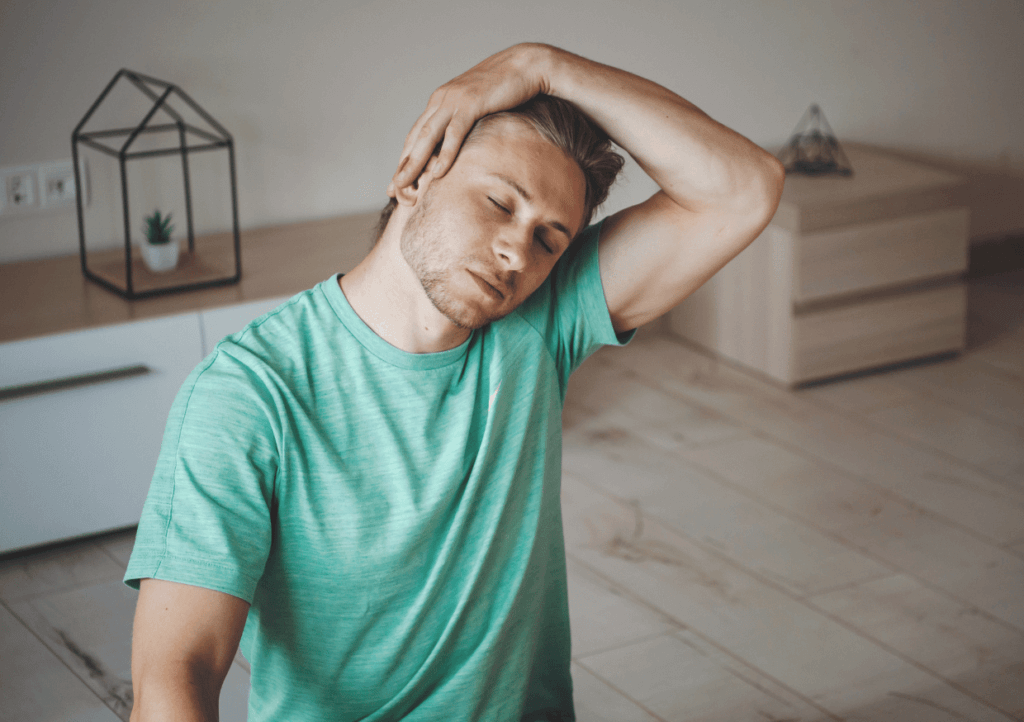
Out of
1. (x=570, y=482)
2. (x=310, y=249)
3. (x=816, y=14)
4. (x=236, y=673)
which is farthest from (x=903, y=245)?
(x=236, y=673)

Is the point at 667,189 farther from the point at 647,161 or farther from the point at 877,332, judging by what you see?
the point at 877,332

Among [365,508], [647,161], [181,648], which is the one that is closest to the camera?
[181,648]

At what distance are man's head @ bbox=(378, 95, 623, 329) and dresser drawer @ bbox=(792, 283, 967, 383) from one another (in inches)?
80.1

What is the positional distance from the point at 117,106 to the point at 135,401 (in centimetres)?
76

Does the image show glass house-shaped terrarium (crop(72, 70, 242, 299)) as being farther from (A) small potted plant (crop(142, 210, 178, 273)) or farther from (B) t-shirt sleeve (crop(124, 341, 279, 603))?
(B) t-shirt sleeve (crop(124, 341, 279, 603))

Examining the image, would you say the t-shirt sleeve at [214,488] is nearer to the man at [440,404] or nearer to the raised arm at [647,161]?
the man at [440,404]

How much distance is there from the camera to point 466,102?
110cm

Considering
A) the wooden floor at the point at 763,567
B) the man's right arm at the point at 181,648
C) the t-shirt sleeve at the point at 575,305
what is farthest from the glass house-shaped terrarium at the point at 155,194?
the man's right arm at the point at 181,648

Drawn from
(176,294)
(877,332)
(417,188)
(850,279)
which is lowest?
(877,332)

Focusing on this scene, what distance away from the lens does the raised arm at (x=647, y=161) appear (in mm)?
1110

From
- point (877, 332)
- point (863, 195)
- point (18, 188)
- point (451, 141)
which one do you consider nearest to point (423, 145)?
point (451, 141)

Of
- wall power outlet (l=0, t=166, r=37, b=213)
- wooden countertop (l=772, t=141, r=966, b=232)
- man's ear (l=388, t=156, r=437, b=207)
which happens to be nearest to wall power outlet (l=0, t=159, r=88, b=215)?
wall power outlet (l=0, t=166, r=37, b=213)

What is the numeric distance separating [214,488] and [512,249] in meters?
0.37

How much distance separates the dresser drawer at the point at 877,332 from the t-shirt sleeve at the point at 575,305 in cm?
191
